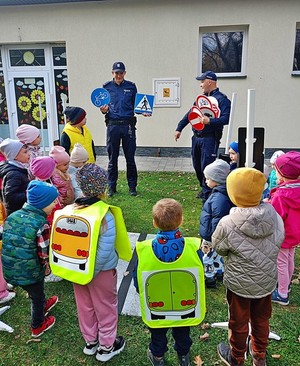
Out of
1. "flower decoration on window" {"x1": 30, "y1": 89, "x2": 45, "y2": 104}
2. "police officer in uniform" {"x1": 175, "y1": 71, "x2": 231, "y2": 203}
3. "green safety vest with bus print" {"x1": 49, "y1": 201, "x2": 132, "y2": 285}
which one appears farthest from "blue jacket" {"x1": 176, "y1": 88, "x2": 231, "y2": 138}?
"flower decoration on window" {"x1": 30, "y1": 89, "x2": 45, "y2": 104}

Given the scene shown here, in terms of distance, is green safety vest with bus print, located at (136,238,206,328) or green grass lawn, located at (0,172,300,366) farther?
green grass lawn, located at (0,172,300,366)

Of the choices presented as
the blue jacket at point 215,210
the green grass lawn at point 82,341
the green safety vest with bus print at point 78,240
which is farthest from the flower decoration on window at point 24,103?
the green safety vest with bus print at point 78,240

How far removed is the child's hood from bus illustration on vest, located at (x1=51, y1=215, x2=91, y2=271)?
979 millimetres

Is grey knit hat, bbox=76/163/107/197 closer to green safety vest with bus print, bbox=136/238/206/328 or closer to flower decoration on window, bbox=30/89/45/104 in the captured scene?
green safety vest with bus print, bbox=136/238/206/328

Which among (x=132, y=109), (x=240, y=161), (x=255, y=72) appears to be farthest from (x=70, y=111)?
(x=255, y=72)

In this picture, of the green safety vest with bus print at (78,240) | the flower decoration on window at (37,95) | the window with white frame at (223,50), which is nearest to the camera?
the green safety vest with bus print at (78,240)

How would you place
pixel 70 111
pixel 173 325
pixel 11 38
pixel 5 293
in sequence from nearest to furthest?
1. pixel 173 325
2. pixel 5 293
3. pixel 70 111
4. pixel 11 38

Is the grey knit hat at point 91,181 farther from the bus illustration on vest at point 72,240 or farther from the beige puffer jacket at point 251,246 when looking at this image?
the beige puffer jacket at point 251,246

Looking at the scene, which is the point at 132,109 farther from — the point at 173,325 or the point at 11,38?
the point at 11,38

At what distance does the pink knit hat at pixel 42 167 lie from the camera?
3145 millimetres

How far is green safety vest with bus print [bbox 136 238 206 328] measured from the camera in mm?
2119

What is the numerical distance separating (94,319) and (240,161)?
1.60 meters

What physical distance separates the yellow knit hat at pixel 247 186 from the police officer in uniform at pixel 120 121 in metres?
4.12

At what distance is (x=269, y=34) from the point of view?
8602 mm
